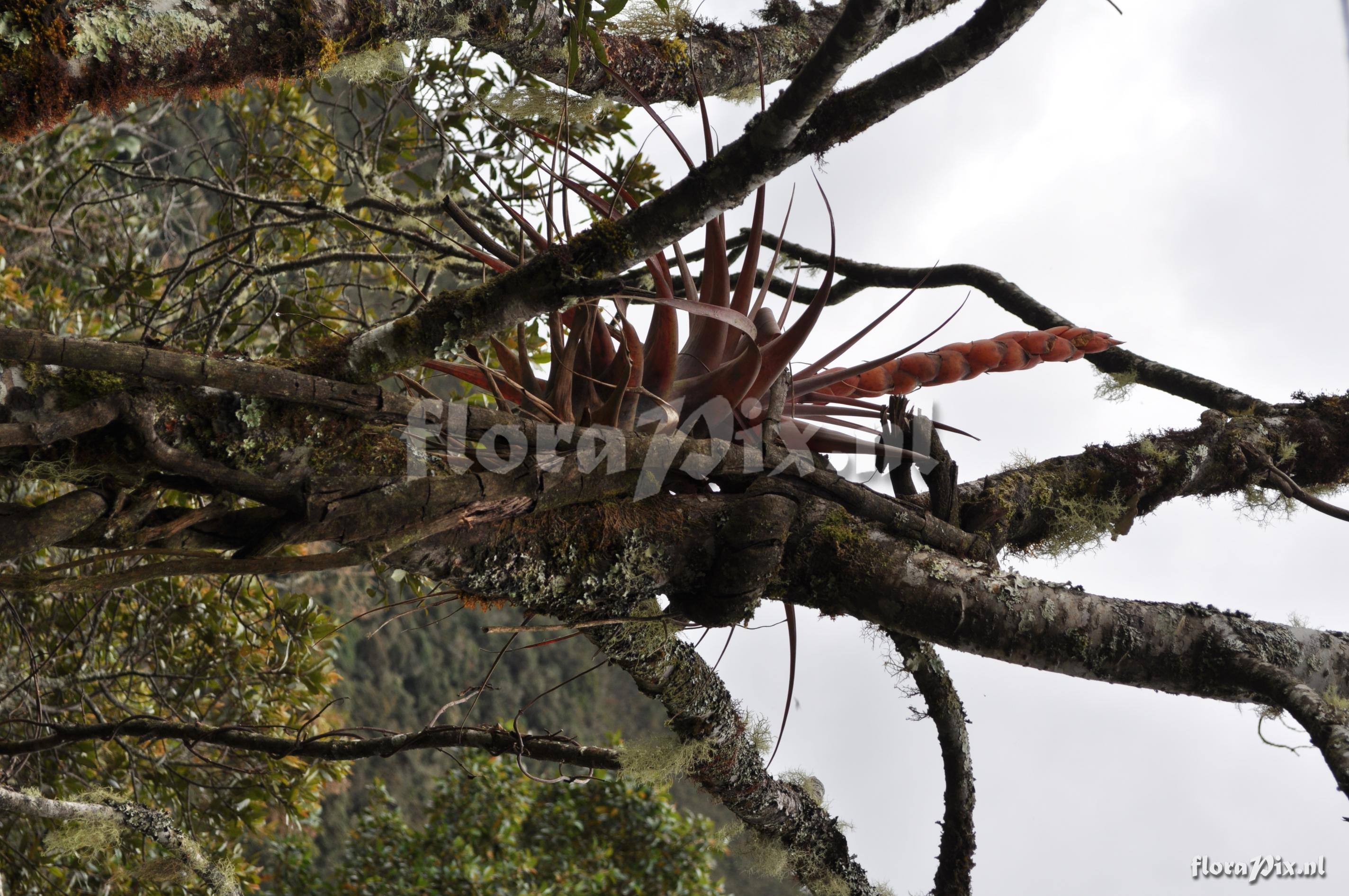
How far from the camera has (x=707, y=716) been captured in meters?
1.43

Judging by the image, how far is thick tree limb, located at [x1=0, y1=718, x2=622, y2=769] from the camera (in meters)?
1.46

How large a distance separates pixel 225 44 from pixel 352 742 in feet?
3.51

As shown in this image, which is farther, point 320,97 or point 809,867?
point 320,97

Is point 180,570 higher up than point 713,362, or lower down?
lower down

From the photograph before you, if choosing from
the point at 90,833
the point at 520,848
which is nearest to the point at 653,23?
the point at 90,833

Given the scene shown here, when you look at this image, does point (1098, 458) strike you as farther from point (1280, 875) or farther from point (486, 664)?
point (486, 664)

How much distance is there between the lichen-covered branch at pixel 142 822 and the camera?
4.53 ft

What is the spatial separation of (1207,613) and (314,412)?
1.13 meters

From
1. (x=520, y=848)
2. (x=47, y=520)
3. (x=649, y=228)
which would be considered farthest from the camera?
(x=520, y=848)

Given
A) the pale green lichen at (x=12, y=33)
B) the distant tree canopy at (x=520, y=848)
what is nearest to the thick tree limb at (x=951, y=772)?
the pale green lichen at (x=12, y=33)

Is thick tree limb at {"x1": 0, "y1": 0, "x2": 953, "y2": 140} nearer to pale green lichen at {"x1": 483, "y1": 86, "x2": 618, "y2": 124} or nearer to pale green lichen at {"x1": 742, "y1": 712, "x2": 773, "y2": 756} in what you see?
pale green lichen at {"x1": 483, "y1": 86, "x2": 618, "y2": 124}

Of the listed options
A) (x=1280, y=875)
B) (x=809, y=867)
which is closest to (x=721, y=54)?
(x=809, y=867)

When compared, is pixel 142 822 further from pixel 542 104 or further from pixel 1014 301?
pixel 1014 301

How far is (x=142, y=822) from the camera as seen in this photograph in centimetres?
145
